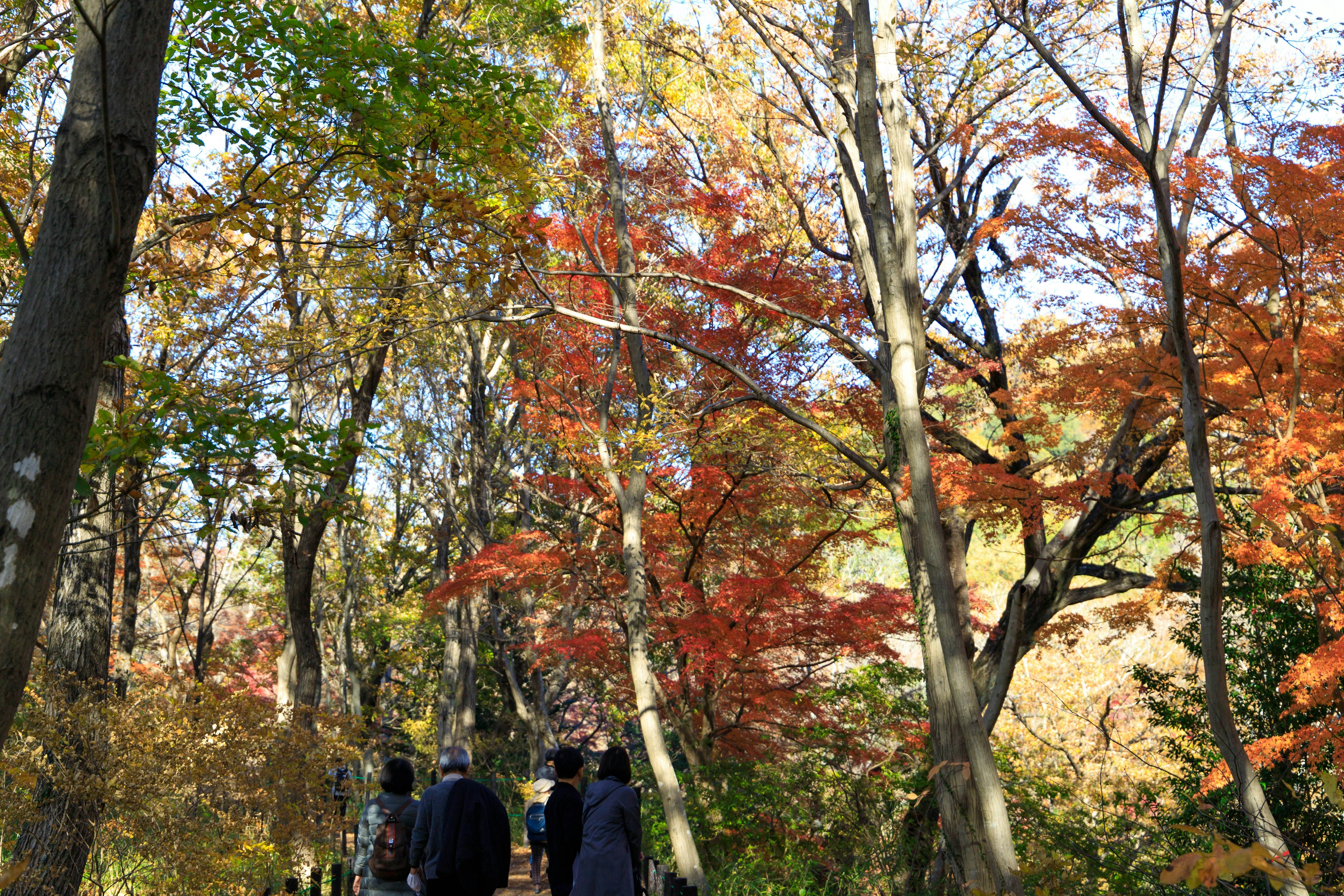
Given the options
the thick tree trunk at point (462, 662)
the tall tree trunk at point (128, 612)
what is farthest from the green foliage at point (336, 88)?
the thick tree trunk at point (462, 662)

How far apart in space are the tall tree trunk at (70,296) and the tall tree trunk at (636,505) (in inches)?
188

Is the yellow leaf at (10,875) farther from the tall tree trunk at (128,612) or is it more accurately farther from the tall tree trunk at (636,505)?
→ the tall tree trunk at (128,612)

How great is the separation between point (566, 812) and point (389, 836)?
3.50 ft

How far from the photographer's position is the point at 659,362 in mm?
12547

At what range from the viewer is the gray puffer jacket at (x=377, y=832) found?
5363 mm

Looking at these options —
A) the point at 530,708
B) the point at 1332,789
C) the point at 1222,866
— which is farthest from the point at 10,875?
the point at 530,708

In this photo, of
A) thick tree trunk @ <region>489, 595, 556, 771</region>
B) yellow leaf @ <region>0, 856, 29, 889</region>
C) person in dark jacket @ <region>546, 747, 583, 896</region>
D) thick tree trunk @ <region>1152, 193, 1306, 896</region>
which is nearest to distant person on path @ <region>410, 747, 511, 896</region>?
person in dark jacket @ <region>546, 747, 583, 896</region>

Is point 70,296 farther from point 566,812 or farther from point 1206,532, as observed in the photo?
point 1206,532

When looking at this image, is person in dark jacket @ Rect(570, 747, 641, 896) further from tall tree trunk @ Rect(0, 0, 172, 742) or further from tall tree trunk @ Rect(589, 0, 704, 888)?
tall tree trunk @ Rect(589, 0, 704, 888)

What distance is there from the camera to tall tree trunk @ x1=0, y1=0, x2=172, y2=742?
2.74m

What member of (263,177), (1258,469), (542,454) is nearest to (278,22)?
(263,177)

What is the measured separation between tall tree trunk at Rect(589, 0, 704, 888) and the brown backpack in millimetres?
3478

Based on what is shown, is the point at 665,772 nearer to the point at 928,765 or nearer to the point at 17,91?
the point at 928,765

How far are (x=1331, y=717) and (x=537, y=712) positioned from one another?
12639mm
